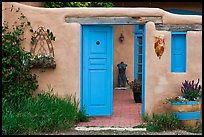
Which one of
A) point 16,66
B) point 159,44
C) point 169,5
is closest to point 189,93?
point 159,44

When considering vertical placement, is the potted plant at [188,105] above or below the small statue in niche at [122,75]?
below

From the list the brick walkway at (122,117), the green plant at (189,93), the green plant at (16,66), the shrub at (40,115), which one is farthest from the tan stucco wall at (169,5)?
the shrub at (40,115)

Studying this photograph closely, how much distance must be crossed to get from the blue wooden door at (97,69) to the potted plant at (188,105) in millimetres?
1428

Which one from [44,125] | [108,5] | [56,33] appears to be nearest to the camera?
[44,125]

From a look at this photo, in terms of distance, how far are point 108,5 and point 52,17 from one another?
3.36 metres

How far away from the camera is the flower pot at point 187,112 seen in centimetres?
676

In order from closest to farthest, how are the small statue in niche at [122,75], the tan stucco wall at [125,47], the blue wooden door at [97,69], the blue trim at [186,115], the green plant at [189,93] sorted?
the blue trim at [186,115]
the green plant at [189,93]
the blue wooden door at [97,69]
the small statue in niche at [122,75]
the tan stucco wall at [125,47]

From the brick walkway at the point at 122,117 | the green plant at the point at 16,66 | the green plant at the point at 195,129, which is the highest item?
the green plant at the point at 16,66

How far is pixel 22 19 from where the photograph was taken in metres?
7.38

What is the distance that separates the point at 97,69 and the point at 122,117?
3.76 ft

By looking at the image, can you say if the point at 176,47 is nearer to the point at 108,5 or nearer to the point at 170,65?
the point at 170,65

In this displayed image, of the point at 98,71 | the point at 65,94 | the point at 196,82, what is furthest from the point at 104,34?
the point at 196,82

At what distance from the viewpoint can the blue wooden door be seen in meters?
7.59

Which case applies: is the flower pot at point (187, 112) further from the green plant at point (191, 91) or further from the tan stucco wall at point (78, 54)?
the tan stucco wall at point (78, 54)
